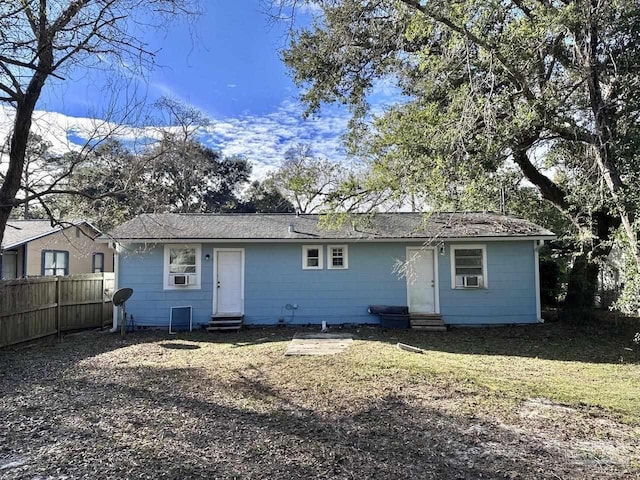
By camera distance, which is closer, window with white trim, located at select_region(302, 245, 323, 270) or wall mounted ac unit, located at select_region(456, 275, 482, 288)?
wall mounted ac unit, located at select_region(456, 275, 482, 288)

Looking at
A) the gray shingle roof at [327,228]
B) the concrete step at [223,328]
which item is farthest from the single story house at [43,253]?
the concrete step at [223,328]

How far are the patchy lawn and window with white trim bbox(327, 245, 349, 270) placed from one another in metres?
3.31

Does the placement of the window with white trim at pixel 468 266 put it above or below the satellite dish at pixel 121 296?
above

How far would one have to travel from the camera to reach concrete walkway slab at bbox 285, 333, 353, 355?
7.68m

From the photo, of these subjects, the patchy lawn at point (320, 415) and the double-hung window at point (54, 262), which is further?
the double-hung window at point (54, 262)

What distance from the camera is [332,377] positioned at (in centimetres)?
589

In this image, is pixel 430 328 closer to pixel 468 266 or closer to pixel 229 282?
pixel 468 266

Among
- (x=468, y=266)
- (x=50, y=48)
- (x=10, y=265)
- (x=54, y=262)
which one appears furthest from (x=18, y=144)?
(x=54, y=262)

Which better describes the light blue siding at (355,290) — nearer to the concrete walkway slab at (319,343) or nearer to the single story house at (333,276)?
the single story house at (333,276)

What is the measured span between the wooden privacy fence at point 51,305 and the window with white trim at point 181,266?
240 cm

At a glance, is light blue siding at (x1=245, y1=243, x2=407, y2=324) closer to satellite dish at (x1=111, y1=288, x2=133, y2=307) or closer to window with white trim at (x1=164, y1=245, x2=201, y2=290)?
window with white trim at (x1=164, y1=245, x2=201, y2=290)

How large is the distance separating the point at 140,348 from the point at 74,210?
9.85ft

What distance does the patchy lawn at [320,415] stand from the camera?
3312mm

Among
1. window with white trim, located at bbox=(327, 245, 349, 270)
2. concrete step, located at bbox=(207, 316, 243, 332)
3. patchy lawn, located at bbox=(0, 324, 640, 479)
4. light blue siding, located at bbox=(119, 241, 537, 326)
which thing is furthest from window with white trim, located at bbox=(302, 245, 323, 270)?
patchy lawn, located at bbox=(0, 324, 640, 479)
